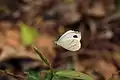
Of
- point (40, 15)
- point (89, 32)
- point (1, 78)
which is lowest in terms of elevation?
point (1, 78)

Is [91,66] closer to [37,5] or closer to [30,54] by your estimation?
[30,54]

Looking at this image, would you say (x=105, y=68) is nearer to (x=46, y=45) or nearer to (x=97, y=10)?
(x=46, y=45)

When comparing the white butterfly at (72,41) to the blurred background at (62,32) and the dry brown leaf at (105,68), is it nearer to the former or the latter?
the blurred background at (62,32)

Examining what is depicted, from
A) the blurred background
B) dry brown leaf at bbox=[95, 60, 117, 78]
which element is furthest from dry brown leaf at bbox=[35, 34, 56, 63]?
dry brown leaf at bbox=[95, 60, 117, 78]

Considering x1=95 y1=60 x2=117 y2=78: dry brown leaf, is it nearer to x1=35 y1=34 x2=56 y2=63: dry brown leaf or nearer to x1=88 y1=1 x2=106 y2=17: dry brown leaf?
x1=35 y1=34 x2=56 y2=63: dry brown leaf

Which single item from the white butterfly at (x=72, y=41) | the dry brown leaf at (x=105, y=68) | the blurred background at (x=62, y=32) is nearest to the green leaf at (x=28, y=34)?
the blurred background at (x=62, y=32)

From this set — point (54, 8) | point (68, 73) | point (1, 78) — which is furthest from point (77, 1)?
point (68, 73)
